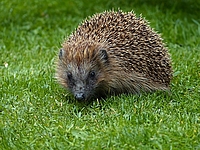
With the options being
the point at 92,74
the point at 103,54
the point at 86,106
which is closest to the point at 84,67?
the point at 92,74

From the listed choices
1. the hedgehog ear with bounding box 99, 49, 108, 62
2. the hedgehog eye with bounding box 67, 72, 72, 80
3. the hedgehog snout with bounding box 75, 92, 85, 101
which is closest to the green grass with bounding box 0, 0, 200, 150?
the hedgehog snout with bounding box 75, 92, 85, 101

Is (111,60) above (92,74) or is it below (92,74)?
above

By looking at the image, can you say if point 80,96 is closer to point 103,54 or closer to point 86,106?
point 86,106

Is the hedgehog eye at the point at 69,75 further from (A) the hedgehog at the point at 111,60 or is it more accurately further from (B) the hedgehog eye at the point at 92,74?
(B) the hedgehog eye at the point at 92,74

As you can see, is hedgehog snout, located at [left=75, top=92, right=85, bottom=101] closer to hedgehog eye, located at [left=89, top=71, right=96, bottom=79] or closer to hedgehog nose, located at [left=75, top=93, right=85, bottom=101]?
hedgehog nose, located at [left=75, top=93, right=85, bottom=101]

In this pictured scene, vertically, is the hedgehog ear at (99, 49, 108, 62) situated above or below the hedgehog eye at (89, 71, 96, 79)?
above

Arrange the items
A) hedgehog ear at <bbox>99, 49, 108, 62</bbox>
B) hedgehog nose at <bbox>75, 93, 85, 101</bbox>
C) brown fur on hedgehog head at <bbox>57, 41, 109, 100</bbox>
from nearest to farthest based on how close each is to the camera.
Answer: hedgehog nose at <bbox>75, 93, 85, 101</bbox> < brown fur on hedgehog head at <bbox>57, 41, 109, 100</bbox> < hedgehog ear at <bbox>99, 49, 108, 62</bbox>

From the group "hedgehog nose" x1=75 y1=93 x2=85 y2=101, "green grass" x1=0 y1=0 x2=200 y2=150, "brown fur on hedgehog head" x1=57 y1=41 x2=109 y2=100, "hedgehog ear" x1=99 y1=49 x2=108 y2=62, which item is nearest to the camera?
"green grass" x1=0 y1=0 x2=200 y2=150

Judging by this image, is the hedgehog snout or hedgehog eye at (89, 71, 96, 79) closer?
the hedgehog snout

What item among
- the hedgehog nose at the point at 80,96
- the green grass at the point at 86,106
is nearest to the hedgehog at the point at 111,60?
the hedgehog nose at the point at 80,96
